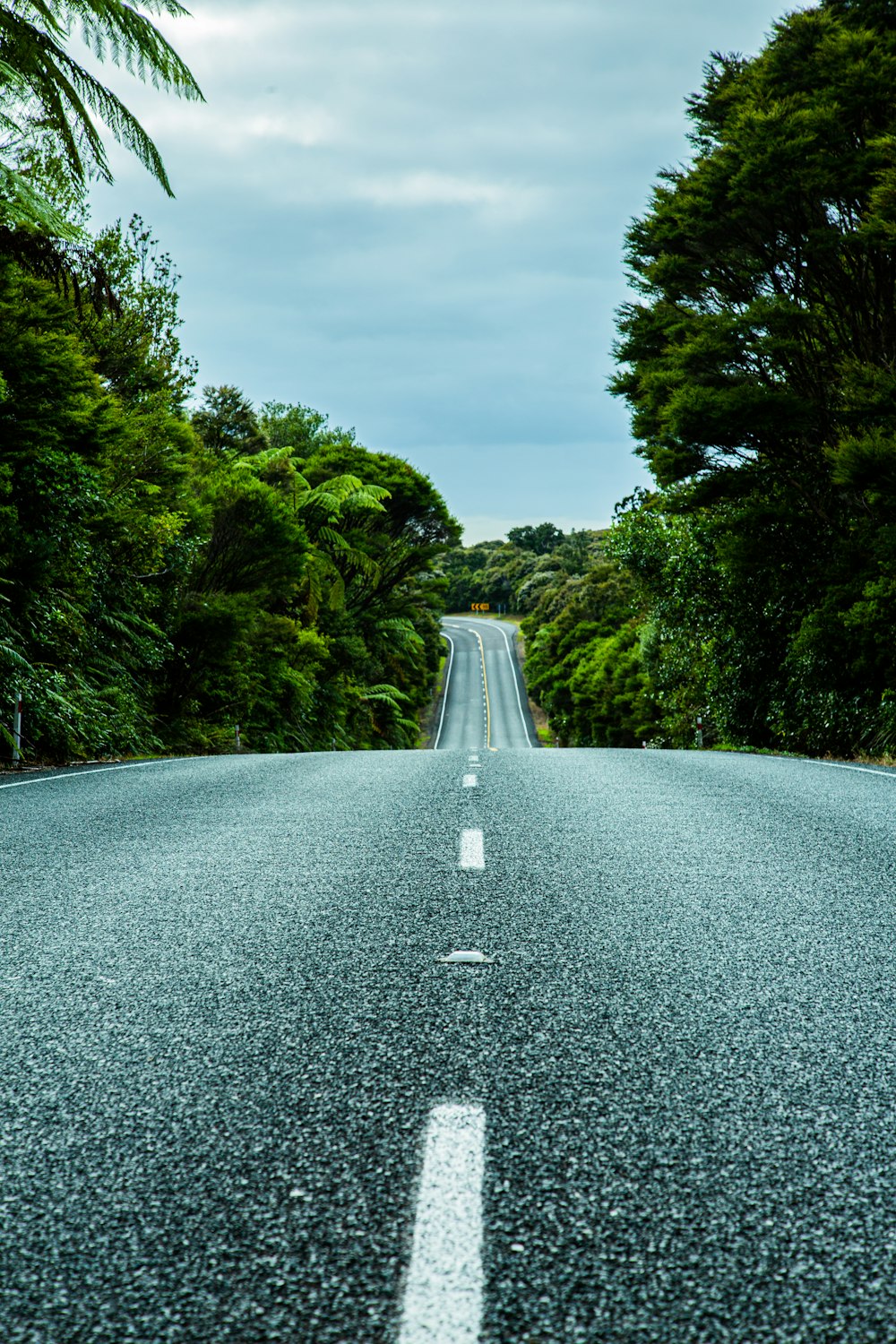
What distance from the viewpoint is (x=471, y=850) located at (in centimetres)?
607

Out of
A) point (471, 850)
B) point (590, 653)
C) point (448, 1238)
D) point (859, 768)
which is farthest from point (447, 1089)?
point (590, 653)

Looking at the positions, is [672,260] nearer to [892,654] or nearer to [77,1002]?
[892,654]

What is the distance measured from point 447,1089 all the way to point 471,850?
342 cm

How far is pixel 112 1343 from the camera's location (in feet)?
5.48

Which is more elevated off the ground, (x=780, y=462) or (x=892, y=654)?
(x=780, y=462)

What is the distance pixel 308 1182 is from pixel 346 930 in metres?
2.13

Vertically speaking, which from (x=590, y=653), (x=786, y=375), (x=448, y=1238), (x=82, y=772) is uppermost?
(x=786, y=375)

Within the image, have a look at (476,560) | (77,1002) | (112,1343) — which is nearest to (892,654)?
(77,1002)

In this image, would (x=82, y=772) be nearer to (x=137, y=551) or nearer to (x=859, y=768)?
(x=137, y=551)

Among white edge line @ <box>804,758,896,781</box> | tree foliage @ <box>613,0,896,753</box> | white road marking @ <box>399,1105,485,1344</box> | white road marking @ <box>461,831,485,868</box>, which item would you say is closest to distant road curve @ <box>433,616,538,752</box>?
tree foliage @ <box>613,0,896,753</box>

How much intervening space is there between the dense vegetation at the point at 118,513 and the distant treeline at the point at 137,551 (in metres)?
0.04

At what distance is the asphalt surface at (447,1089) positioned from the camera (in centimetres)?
180

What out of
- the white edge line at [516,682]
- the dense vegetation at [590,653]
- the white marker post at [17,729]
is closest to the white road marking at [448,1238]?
the white marker post at [17,729]

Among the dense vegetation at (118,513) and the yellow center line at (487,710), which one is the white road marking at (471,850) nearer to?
the dense vegetation at (118,513)
